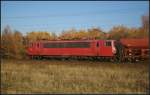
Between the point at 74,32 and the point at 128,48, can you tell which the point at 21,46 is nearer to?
the point at 128,48

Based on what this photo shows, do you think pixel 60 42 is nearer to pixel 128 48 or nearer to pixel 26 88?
pixel 128 48

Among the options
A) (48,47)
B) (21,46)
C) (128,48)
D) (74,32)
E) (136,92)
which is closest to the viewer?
(136,92)

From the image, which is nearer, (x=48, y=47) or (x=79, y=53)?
(x=79, y=53)

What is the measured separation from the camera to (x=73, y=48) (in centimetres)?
4106

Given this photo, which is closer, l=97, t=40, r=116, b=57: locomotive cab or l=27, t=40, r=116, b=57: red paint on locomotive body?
l=97, t=40, r=116, b=57: locomotive cab

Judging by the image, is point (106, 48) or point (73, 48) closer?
point (106, 48)

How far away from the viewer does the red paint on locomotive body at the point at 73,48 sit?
38.5 metres

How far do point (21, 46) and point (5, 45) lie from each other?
370 cm

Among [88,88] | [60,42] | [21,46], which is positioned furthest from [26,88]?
[21,46]

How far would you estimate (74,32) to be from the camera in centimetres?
11575

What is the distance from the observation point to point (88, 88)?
15680mm

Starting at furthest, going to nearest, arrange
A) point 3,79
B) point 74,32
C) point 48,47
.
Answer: point 74,32
point 48,47
point 3,79

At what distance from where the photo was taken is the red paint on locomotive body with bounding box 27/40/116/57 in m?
38.5

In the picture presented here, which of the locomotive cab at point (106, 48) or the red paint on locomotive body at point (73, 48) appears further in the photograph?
the red paint on locomotive body at point (73, 48)
